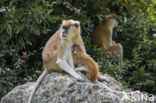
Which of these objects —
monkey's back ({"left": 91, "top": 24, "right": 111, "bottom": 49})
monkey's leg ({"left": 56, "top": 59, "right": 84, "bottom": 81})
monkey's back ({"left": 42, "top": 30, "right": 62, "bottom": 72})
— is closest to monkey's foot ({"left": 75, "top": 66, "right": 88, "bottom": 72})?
monkey's leg ({"left": 56, "top": 59, "right": 84, "bottom": 81})

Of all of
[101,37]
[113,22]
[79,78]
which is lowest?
[101,37]

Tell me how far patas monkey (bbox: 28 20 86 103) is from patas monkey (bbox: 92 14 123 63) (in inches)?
155

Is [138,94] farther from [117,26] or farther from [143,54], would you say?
[117,26]

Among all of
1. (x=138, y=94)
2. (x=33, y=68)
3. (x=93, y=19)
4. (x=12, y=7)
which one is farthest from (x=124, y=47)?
(x=138, y=94)

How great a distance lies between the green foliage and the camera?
25.4 ft

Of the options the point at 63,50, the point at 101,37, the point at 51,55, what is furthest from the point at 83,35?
the point at 63,50

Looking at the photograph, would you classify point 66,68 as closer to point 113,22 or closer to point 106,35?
point 113,22

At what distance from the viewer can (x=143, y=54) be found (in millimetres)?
9422

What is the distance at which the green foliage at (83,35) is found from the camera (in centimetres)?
775

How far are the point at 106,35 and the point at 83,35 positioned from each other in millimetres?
1513

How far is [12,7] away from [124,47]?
4.24 metres

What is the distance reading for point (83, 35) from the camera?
980 cm

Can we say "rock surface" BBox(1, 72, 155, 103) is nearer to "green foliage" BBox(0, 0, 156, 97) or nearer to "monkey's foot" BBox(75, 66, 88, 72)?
"monkey's foot" BBox(75, 66, 88, 72)

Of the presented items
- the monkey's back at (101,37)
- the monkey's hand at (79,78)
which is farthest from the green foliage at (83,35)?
the monkey's hand at (79,78)
